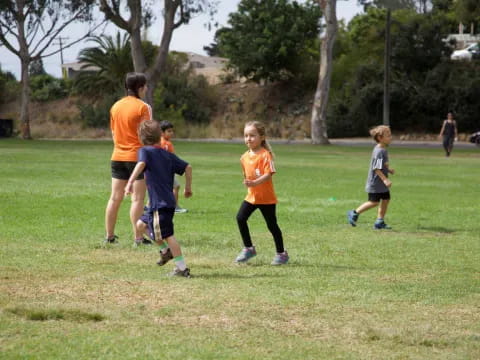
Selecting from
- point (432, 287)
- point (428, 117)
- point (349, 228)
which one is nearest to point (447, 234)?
point (349, 228)

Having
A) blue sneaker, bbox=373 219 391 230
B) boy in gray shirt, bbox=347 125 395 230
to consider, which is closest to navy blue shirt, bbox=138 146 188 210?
boy in gray shirt, bbox=347 125 395 230

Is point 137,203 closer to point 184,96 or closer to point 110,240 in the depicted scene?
point 110,240

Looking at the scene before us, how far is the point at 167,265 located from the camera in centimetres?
881

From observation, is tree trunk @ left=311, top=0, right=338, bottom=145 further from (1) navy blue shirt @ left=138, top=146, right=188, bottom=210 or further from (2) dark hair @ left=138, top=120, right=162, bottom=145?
(1) navy blue shirt @ left=138, top=146, right=188, bottom=210

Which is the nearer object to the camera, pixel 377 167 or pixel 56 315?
pixel 56 315

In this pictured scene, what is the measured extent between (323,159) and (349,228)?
63.0ft

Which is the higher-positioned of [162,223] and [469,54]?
[469,54]

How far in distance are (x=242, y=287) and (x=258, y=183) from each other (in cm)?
155

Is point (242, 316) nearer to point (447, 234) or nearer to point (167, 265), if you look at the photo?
point (167, 265)

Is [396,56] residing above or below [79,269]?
above

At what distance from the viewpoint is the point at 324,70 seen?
1764 inches

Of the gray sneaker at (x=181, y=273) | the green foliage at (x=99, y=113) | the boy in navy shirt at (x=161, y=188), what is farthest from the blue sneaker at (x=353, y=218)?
the green foliage at (x=99, y=113)

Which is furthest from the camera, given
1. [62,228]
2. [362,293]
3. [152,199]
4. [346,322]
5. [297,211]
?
[297,211]

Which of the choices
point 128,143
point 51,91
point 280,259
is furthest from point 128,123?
point 51,91
